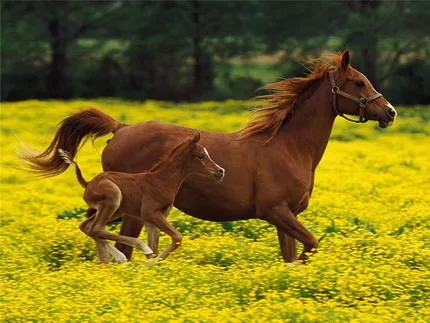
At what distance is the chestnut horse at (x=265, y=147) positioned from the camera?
1161cm

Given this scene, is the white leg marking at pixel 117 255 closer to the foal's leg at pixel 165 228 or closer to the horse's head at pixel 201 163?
the foal's leg at pixel 165 228

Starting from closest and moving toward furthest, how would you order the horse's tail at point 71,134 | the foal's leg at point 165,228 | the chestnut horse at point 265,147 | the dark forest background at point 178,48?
the foal's leg at point 165,228 < the chestnut horse at point 265,147 < the horse's tail at point 71,134 < the dark forest background at point 178,48

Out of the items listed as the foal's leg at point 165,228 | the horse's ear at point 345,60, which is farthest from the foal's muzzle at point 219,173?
the horse's ear at point 345,60

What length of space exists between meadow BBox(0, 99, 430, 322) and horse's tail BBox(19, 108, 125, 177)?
1042mm

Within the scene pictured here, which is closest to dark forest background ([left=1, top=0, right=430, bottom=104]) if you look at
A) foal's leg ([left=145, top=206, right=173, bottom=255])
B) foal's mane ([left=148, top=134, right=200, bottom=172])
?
foal's leg ([left=145, top=206, right=173, bottom=255])

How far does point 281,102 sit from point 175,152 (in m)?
1.47

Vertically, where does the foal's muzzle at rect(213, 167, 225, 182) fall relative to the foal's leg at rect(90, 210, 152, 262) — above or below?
above

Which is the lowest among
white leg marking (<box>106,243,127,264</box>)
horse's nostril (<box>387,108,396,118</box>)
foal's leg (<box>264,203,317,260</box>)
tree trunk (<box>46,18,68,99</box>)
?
tree trunk (<box>46,18,68,99</box>)

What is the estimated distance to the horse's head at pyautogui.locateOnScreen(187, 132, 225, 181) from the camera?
36.9 feet

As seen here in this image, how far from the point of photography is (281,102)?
1212 cm

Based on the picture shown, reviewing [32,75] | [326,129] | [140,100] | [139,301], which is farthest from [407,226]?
[32,75]

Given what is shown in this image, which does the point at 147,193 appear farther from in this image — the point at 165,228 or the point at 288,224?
the point at 288,224

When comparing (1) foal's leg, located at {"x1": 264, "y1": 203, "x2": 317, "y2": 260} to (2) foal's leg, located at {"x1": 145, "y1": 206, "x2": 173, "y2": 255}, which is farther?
(2) foal's leg, located at {"x1": 145, "y1": 206, "x2": 173, "y2": 255}

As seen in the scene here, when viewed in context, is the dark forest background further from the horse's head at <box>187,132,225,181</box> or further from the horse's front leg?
the horse's head at <box>187,132,225,181</box>
